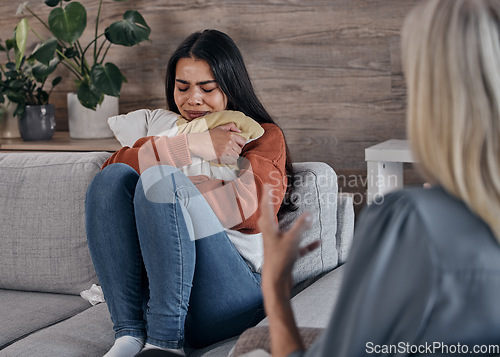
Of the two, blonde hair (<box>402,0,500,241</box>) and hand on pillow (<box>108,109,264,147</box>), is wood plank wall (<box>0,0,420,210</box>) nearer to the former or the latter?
hand on pillow (<box>108,109,264,147</box>)

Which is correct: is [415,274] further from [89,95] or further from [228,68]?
[89,95]

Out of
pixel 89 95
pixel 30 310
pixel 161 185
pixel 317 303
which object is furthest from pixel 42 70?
pixel 317 303

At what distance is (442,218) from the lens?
61cm

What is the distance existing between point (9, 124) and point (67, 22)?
621 mm

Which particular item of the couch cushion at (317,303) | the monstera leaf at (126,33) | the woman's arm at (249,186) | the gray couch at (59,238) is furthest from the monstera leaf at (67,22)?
the couch cushion at (317,303)

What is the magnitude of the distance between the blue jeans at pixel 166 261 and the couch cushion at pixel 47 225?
35 centimetres

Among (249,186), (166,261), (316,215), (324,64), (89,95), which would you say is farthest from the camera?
(89,95)

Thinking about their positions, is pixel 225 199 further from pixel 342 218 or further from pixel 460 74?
pixel 460 74

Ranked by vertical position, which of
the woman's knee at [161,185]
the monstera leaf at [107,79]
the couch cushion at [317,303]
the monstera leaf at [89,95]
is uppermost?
the monstera leaf at [107,79]

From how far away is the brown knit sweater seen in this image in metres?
1.49

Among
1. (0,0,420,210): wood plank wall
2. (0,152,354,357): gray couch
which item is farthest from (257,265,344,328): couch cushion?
(0,0,420,210): wood plank wall

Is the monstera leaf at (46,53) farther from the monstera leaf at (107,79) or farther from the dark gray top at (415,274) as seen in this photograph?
the dark gray top at (415,274)

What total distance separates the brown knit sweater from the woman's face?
15 centimetres
